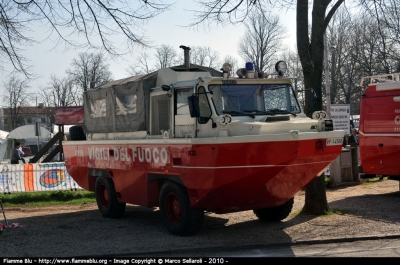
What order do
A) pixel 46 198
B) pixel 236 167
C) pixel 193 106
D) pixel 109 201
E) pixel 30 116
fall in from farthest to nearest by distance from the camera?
pixel 30 116 → pixel 46 198 → pixel 109 201 → pixel 193 106 → pixel 236 167

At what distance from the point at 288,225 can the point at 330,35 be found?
35900 mm

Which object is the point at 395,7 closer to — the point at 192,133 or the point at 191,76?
the point at 191,76

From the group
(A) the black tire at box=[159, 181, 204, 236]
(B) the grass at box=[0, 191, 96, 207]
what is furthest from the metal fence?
(A) the black tire at box=[159, 181, 204, 236]

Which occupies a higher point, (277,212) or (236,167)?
(236,167)

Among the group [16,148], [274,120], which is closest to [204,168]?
[274,120]

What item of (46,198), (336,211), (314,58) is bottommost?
(46,198)

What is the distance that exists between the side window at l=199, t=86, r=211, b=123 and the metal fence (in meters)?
9.46

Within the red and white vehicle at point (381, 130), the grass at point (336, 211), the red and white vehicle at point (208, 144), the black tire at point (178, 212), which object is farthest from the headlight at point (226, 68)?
the red and white vehicle at point (381, 130)

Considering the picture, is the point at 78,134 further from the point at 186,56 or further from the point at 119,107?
the point at 186,56

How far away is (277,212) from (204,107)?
2.86 m

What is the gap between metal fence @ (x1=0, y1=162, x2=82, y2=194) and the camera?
56.0ft

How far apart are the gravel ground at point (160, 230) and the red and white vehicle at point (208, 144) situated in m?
0.50

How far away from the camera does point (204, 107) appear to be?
30.9 feet

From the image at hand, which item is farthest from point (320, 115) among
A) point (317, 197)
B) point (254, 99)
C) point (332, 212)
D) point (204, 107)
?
point (332, 212)
